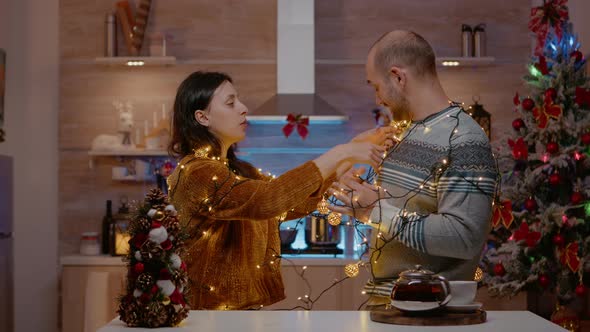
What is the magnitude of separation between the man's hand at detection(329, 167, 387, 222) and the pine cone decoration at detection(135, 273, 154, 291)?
512 mm

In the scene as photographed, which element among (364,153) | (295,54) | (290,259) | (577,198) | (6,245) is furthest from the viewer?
(295,54)

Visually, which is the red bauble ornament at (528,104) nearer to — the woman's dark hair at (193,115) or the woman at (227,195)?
the woman at (227,195)

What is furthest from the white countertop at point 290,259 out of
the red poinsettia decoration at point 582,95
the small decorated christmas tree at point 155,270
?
the small decorated christmas tree at point 155,270

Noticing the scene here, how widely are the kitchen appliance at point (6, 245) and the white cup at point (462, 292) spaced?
3.52m

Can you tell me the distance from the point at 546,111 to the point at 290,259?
66.2 inches

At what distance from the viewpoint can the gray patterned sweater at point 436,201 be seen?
2111 mm

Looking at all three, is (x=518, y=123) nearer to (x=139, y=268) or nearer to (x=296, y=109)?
(x=296, y=109)

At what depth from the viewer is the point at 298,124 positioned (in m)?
5.36

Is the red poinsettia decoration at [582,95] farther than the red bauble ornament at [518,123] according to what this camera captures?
No

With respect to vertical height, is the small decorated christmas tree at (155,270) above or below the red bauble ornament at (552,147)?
below

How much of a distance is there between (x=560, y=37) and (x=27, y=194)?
3.31 m

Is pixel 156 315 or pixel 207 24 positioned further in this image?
pixel 207 24

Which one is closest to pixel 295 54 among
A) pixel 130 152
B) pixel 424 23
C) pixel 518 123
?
pixel 424 23

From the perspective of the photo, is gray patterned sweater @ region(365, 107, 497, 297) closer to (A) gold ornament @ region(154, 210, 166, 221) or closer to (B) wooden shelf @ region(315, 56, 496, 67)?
(A) gold ornament @ region(154, 210, 166, 221)
